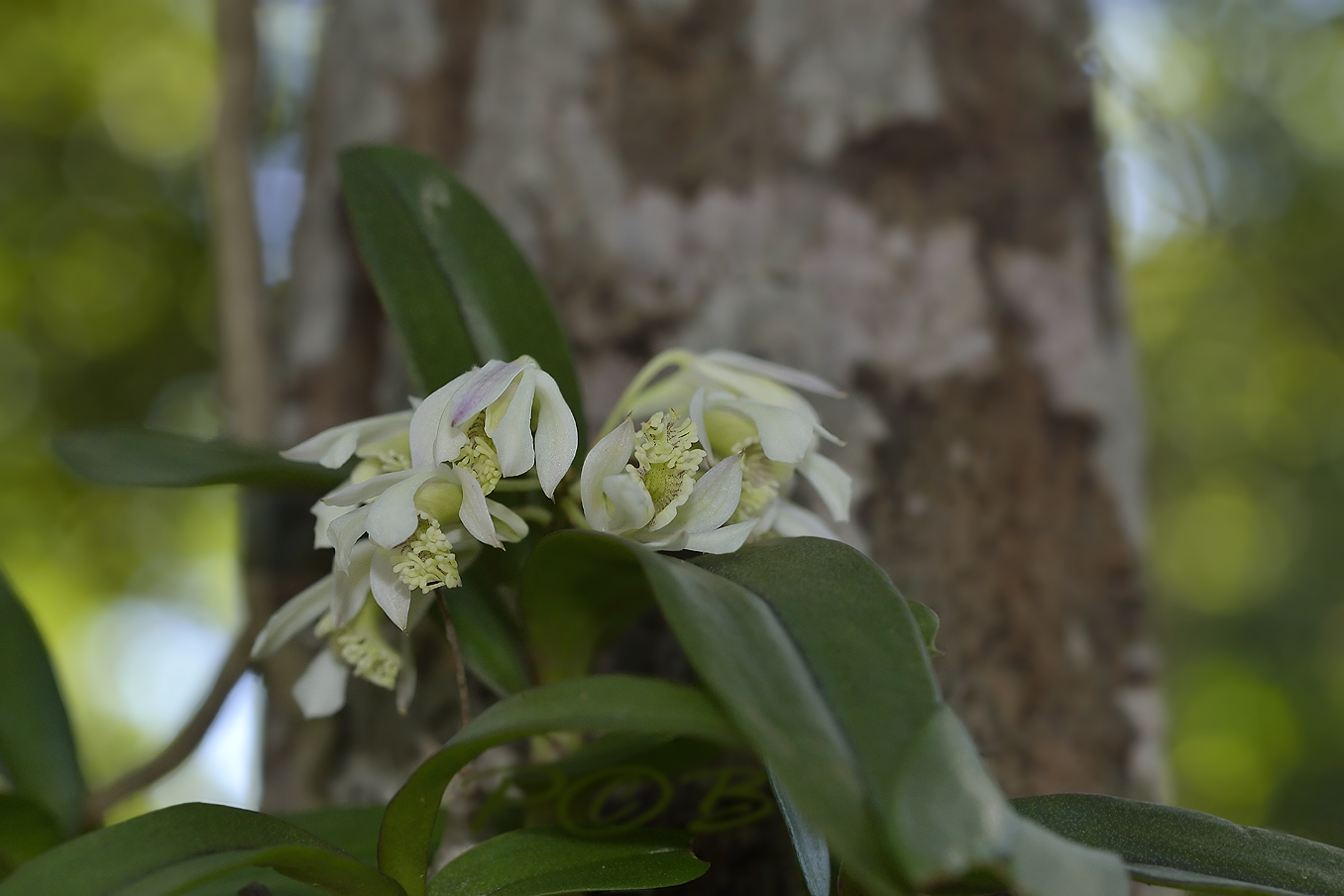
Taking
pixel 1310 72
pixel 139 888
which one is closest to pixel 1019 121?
pixel 139 888

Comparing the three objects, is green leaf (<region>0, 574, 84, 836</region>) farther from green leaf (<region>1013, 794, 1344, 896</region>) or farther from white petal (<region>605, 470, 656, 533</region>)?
green leaf (<region>1013, 794, 1344, 896</region>)

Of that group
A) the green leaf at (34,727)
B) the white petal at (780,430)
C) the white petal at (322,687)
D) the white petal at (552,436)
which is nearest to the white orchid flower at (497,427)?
the white petal at (552,436)

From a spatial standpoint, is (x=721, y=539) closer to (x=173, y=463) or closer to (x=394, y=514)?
(x=394, y=514)

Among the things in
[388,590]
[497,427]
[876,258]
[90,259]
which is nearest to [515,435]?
[497,427]

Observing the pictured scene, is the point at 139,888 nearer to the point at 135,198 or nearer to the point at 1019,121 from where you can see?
the point at 1019,121

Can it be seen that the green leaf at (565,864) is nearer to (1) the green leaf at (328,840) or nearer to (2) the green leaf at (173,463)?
(1) the green leaf at (328,840)
